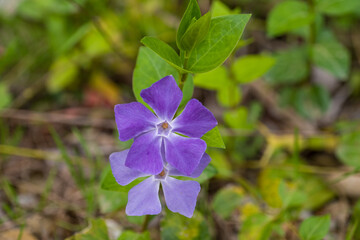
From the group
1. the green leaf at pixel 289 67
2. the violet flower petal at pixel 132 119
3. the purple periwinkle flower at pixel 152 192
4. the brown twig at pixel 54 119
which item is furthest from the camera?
the brown twig at pixel 54 119

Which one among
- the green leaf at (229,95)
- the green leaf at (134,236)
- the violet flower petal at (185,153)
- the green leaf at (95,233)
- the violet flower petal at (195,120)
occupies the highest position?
the green leaf at (229,95)

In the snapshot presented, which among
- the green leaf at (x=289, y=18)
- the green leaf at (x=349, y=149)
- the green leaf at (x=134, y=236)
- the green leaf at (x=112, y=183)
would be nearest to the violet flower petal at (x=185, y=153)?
the green leaf at (x=112, y=183)

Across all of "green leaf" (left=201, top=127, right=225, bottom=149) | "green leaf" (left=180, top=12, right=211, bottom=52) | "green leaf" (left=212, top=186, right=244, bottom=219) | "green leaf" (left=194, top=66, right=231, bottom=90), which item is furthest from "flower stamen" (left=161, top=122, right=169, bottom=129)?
"green leaf" (left=212, top=186, right=244, bottom=219)

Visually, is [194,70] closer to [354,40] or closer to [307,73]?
[307,73]

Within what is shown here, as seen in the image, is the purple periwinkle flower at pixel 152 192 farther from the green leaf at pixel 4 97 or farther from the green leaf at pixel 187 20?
the green leaf at pixel 4 97

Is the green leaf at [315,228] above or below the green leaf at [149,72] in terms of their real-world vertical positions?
below

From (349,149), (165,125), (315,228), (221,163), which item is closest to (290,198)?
(315,228)
